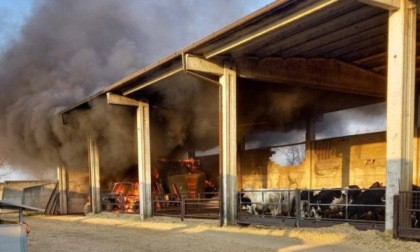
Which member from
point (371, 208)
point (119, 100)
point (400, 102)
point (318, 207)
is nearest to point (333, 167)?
point (318, 207)

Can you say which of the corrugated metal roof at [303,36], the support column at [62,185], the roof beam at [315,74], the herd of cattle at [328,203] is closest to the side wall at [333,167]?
the roof beam at [315,74]

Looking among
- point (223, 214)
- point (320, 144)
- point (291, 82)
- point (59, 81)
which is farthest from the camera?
point (59, 81)

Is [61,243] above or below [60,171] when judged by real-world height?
below

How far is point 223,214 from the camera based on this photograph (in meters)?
12.4

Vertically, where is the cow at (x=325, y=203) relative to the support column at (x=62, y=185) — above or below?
below

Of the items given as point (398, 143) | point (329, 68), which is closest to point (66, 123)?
point (329, 68)

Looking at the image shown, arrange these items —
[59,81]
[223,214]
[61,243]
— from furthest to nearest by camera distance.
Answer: [59,81]
[223,214]
[61,243]

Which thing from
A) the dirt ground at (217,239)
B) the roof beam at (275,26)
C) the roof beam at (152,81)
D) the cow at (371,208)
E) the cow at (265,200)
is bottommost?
the dirt ground at (217,239)

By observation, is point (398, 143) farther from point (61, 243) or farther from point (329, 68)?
point (61, 243)

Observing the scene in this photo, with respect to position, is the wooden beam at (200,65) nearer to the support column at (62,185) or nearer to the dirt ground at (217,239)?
the dirt ground at (217,239)

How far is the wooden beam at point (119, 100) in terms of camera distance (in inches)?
659

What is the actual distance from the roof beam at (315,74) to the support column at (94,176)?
976 centimetres

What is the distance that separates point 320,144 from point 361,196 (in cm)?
752

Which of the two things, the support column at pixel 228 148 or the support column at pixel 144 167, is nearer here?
the support column at pixel 228 148
